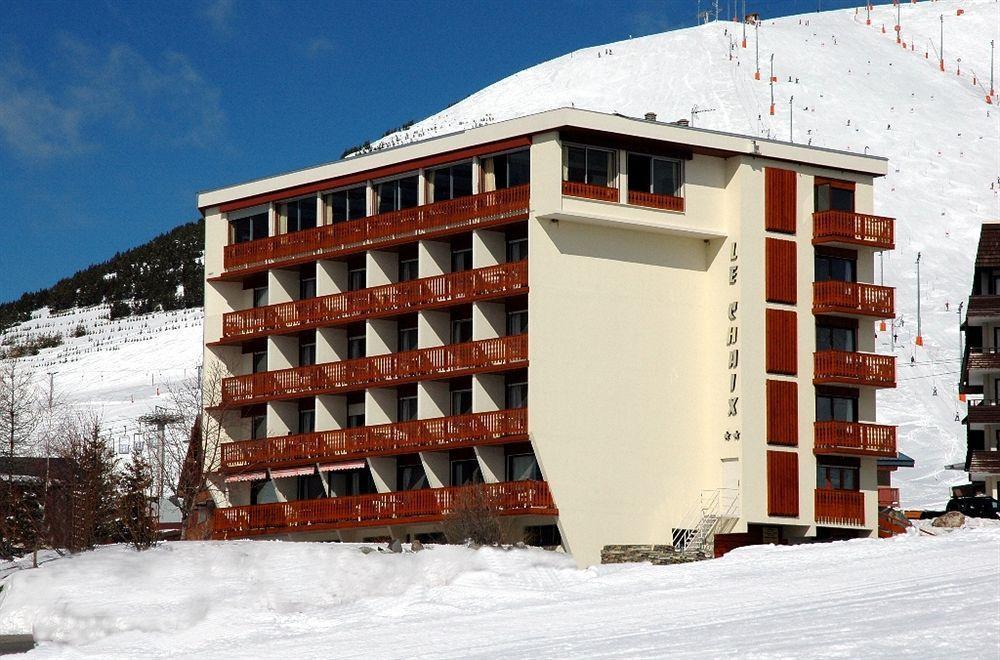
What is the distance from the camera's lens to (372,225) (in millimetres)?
71125

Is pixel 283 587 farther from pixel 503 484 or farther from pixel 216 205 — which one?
pixel 216 205

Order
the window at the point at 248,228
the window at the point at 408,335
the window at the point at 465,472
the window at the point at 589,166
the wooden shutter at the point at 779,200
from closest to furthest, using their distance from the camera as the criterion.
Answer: the window at the point at 589,166, the window at the point at 465,472, the wooden shutter at the point at 779,200, the window at the point at 408,335, the window at the point at 248,228

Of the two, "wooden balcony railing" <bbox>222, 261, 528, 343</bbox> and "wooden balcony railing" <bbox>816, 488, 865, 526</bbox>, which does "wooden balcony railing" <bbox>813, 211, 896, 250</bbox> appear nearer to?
"wooden balcony railing" <bbox>816, 488, 865, 526</bbox>

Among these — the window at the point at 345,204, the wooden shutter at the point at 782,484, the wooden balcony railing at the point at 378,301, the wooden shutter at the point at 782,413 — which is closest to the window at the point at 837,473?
the wooden shutter at the point at 782,484

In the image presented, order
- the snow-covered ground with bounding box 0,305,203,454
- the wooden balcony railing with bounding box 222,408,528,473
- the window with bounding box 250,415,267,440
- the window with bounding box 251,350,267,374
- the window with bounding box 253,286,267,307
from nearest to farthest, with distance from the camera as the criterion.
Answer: the wooden balcony railing with bounding box 222,408,528,473, the window with bounding box 250,415,267,440, the window with bounding box 251,350,267,374, the window with bounding box 253,286,267,307, the snow-covered ground with bounding box 0,305,203,454

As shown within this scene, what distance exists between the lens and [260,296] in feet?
254

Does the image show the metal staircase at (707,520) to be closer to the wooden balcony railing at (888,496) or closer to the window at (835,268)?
the window at (835,268)

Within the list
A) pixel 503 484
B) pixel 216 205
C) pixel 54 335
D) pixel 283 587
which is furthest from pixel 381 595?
pixel 54 335

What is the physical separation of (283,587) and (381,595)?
2.93 metres

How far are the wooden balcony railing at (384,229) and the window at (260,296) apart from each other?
1543 mm

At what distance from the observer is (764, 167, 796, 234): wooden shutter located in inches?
→ 2704

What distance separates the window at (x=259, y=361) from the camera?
76.9 meters

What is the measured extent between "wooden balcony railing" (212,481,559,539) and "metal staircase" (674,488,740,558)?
16.6 feet

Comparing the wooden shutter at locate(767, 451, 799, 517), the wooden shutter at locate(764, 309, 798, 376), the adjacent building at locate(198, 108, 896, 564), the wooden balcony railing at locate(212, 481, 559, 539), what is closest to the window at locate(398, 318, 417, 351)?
the adjacent building at locate(198, 108, 896, 564)
